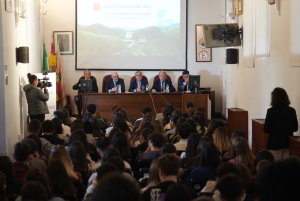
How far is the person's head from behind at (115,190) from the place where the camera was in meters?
1.20

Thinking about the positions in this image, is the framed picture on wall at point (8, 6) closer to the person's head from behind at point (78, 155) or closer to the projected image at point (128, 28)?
the person's head from behind at point (78, 155)

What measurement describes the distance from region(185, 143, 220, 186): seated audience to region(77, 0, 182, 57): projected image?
9.70 metres

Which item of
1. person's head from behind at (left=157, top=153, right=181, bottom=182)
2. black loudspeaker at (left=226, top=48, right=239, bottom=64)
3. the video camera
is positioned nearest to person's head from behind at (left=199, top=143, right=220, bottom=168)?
person's head from behind at (left=157, top=153, right=181, bottom=182)

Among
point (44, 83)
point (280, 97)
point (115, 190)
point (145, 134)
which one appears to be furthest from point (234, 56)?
point (115, 190)

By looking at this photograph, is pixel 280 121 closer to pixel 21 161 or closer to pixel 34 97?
pixel 21 161

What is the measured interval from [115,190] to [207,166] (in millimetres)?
2388

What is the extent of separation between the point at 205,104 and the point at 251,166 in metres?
6.59

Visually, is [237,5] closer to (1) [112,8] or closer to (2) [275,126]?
(1) [112,8]

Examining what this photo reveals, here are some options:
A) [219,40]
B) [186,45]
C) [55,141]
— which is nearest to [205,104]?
[219,40]

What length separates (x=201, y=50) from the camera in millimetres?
12992

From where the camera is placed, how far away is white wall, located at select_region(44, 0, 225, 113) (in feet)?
42.0

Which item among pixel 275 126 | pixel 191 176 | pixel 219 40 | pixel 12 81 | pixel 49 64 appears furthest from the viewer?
pixel 49 64

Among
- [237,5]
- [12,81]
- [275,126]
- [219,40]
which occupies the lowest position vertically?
[275,126]

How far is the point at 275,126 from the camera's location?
16.7 ft
